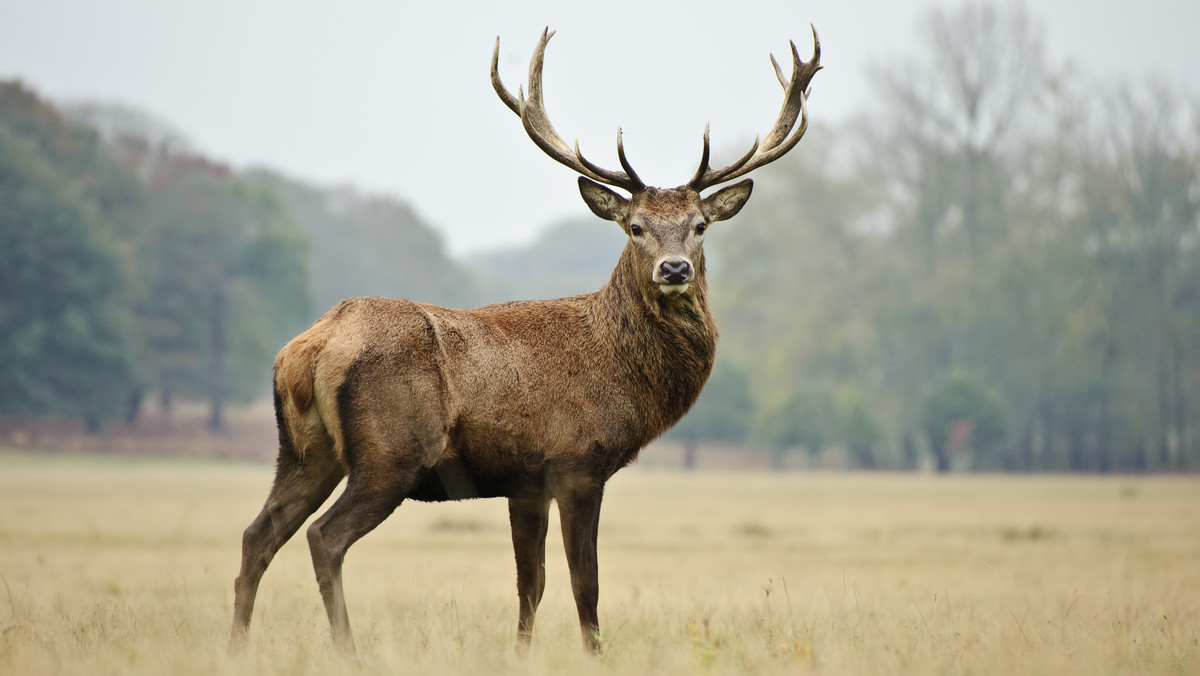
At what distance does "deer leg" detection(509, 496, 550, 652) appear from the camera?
769 centimetres

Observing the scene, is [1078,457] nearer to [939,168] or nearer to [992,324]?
[992,324]

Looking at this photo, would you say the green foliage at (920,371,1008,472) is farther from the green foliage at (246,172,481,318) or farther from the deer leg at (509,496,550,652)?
the green foliage at (246,172,481,318)

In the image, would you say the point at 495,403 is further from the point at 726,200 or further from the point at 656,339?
the point at 726,200

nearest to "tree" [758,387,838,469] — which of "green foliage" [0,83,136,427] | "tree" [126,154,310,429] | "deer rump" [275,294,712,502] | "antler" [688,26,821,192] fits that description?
"tree" [126,154,310,429]

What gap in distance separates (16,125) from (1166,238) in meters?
48.8

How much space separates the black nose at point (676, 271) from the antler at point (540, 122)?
3.10 ft

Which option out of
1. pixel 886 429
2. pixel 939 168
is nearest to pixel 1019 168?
pixel 939 168

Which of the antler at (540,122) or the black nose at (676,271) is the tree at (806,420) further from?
the black nose at (676,271)

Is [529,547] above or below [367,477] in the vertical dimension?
below

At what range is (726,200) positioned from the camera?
8.48m

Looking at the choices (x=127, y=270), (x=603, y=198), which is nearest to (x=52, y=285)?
(x=127, y=270)

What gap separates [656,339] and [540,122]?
2022mm

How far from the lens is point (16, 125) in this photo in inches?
2028

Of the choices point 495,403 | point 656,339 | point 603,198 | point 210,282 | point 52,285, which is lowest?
point 495,403
